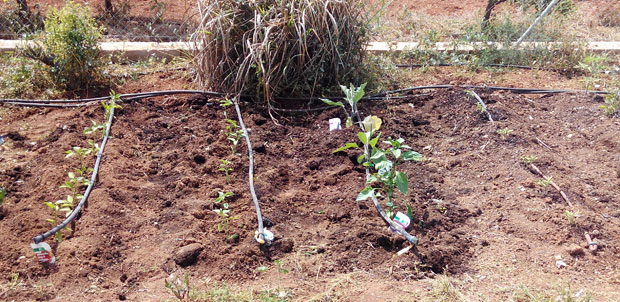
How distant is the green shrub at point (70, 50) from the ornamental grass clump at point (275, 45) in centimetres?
88

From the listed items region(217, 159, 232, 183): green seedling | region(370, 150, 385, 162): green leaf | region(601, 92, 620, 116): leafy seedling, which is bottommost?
region(217, 159, 232, 183): green seedling

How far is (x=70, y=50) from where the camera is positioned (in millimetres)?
4047

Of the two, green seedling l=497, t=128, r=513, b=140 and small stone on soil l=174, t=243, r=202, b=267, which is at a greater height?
green seedling l=497, t=128, r=513, b=140

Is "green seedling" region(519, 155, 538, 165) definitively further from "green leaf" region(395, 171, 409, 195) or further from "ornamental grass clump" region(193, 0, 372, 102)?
"ornamental grass clump" region(193, 0, 372, 102)

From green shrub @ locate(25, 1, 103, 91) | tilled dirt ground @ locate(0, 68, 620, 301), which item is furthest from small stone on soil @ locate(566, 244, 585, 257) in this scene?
green shrub @ locate(25, 1, 103, 91)

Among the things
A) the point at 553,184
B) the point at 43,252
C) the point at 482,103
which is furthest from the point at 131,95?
the point at 553,184

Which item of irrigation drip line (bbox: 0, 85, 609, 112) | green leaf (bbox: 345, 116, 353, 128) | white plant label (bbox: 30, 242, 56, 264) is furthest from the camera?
irrigation drip line (bbox: 0, 85, 609, 112)

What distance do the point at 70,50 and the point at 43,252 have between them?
7.29 ft

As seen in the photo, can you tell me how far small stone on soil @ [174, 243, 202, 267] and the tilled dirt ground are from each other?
2cm

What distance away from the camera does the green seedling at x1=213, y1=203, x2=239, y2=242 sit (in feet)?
8.64

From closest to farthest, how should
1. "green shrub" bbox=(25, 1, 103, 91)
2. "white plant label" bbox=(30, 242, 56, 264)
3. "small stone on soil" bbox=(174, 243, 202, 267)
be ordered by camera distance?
"white plant label" bbox=(30, 242, 56, 264), "small stone on soil" bbox=(174, 243, 202, 267), "green shrub" bbox=(25, 1, 103, 91)

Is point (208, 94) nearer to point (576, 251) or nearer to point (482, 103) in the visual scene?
point (482, 103)

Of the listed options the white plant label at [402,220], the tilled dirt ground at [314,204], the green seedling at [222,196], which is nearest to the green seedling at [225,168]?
the tilled dirt ground at [314,204]

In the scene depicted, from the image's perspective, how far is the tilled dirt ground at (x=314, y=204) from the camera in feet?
7.89
